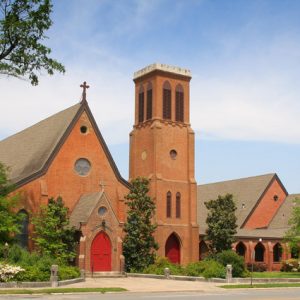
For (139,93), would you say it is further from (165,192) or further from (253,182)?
(253,182)

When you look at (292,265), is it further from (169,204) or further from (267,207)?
(267,207)

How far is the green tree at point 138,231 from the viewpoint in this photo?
49062 mm

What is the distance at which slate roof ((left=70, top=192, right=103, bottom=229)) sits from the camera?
4700 cm

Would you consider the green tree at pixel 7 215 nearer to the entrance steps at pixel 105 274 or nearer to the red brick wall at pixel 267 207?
the entrance steps at pixel 105 274

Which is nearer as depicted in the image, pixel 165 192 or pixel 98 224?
pixel 98 224

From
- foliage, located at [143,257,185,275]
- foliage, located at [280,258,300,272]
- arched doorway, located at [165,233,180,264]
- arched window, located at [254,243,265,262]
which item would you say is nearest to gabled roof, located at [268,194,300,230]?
arched window, located at [254,243,265,262]

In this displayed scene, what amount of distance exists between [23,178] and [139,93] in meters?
20.1

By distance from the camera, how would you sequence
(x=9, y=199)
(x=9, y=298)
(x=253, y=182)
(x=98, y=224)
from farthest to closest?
1. (x=253, y=182)
2. (x=98, y=224)
3. (x=9, y=199)
4. (x=9, y=298)

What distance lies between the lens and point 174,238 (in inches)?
2334

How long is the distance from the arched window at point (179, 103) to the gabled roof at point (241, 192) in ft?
45.0

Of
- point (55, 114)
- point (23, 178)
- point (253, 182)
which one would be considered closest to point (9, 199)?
point (23, 178)

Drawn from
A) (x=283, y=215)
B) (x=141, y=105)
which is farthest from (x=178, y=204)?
(x=283, y=215)


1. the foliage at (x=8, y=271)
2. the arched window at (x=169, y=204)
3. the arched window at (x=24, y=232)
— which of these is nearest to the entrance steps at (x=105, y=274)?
the arched window at (x=24, y=232)

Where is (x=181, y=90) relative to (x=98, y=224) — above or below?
above
